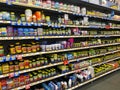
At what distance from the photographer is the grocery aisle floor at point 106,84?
13.0ft

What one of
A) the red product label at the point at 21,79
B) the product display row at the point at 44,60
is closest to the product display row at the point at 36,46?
the product display row at the point at 44,60

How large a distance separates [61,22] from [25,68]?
1.28 metres

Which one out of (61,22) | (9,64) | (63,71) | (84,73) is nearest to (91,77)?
(84,73)

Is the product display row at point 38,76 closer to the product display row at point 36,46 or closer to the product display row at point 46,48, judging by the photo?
the product display row at point 46,48

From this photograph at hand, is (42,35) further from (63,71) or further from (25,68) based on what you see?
(63,71)

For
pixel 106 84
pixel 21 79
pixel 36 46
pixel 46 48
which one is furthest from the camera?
pixel 106 84

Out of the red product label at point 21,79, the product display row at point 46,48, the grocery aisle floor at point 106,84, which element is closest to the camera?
the product display row at point 46,48

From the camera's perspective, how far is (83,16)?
13.0 ft

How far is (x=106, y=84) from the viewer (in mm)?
4195

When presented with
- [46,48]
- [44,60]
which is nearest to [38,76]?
[44,60]

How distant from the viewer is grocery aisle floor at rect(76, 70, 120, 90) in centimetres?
395

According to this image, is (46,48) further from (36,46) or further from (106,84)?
(106,84)

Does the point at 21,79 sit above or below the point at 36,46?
below

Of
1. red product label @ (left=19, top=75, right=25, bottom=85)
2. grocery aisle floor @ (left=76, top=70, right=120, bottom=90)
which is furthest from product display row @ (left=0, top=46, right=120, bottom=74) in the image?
grocery aisle floor @ (left=76, top=70, right=120, bottom=90)
